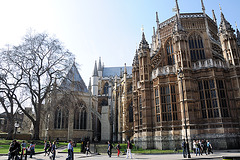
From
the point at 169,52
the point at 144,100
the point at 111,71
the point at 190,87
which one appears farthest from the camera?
the point at 111,71

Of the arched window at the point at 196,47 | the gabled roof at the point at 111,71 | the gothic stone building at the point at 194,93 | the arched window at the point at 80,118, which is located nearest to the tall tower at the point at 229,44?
the gothic stone building at the point at 194,93

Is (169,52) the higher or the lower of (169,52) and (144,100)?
the higher

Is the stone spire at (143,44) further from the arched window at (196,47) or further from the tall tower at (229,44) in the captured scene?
the tall tower at (229,44)

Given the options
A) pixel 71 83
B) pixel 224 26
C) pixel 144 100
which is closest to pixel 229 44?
pixel 224 26

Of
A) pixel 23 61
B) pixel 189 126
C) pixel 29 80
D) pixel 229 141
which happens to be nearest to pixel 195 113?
pixel 189 126

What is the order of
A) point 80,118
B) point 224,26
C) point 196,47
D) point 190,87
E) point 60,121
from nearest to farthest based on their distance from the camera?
point 190,87, point 224,26, point 196,47, point 60,121, point 80,118

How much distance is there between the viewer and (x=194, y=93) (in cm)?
2061

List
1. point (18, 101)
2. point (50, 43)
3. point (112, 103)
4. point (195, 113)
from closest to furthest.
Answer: point (195, 113), point (18, 101), point (50, 43), point (112, 103)

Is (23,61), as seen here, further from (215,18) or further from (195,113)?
(215,18)

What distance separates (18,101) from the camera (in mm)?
23938

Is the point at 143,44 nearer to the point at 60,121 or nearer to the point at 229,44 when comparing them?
the point at 229,44

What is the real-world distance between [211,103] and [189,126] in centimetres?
367

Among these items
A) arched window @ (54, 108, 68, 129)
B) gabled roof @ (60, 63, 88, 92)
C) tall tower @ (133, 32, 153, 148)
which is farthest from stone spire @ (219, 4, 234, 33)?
arched window @ (54, 108, 68, 129)

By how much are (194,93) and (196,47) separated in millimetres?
7813
